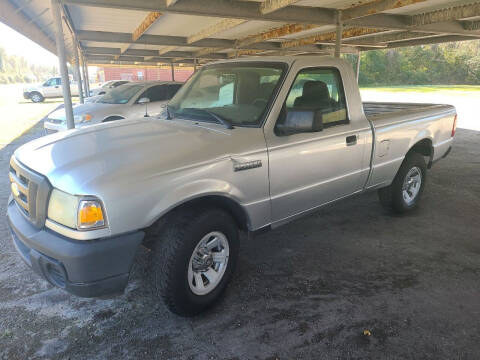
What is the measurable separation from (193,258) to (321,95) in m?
2.12

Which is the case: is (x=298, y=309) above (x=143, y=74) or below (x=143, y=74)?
below

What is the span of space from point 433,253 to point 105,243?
134 inches

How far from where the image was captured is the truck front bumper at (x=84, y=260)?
7.16 feet

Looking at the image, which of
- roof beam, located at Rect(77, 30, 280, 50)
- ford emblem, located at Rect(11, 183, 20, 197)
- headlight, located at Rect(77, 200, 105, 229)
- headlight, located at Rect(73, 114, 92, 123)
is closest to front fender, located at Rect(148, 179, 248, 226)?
headlight, located at Rect(77, 200, 105, 229)

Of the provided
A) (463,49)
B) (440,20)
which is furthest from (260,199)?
(463,49)

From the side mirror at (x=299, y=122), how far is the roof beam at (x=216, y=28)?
5269 millimetres

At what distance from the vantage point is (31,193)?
2477mm

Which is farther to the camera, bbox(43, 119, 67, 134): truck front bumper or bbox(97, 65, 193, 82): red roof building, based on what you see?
bbox(97, 65, 193, 82): red roof building

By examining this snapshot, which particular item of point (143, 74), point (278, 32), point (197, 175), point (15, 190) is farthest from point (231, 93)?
point (143, 74)

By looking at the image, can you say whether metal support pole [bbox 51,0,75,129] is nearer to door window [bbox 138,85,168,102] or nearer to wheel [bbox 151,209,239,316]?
door window [bbox 138,85,168,102]

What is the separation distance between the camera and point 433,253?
3.87 metres

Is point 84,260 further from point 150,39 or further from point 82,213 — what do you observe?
point 150,39

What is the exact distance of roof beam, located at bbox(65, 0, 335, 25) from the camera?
5715 millimetres

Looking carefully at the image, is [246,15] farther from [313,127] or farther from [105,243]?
[105,243]
